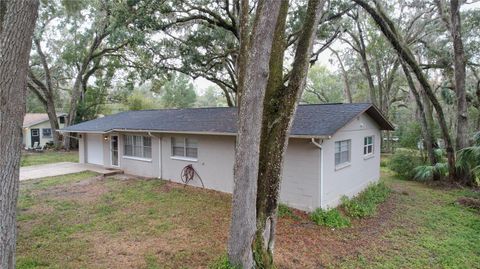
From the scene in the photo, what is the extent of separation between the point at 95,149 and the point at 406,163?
16383 mm

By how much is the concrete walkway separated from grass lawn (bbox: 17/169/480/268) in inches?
134

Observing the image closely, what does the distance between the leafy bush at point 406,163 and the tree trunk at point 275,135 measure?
38.6ft

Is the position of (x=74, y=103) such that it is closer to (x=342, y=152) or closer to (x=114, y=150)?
(x=114, y=150)

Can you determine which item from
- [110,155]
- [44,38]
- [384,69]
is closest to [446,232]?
[110,155]

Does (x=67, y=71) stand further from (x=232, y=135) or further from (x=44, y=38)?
(x=232, y=135)

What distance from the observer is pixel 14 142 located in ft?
11.9

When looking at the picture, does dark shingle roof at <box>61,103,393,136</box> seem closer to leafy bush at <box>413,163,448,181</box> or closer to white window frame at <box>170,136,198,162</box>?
white window frame at <box>170,136,198,162</box>

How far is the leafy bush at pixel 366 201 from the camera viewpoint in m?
8.42

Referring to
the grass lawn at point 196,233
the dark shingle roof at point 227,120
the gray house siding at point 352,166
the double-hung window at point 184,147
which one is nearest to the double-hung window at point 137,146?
the dark shingle roof at point 227,120

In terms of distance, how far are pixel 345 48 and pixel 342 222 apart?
18743mm

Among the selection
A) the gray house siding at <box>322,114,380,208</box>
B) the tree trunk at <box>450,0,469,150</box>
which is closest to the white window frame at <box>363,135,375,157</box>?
the gray house siding at <box>322,114,380,208</box>

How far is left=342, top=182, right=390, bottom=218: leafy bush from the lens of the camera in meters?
8.42

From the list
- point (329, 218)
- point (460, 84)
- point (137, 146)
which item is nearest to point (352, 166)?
point (329, 218)

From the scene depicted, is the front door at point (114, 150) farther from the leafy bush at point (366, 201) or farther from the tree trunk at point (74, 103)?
the leafy bush at point (366, 201)
